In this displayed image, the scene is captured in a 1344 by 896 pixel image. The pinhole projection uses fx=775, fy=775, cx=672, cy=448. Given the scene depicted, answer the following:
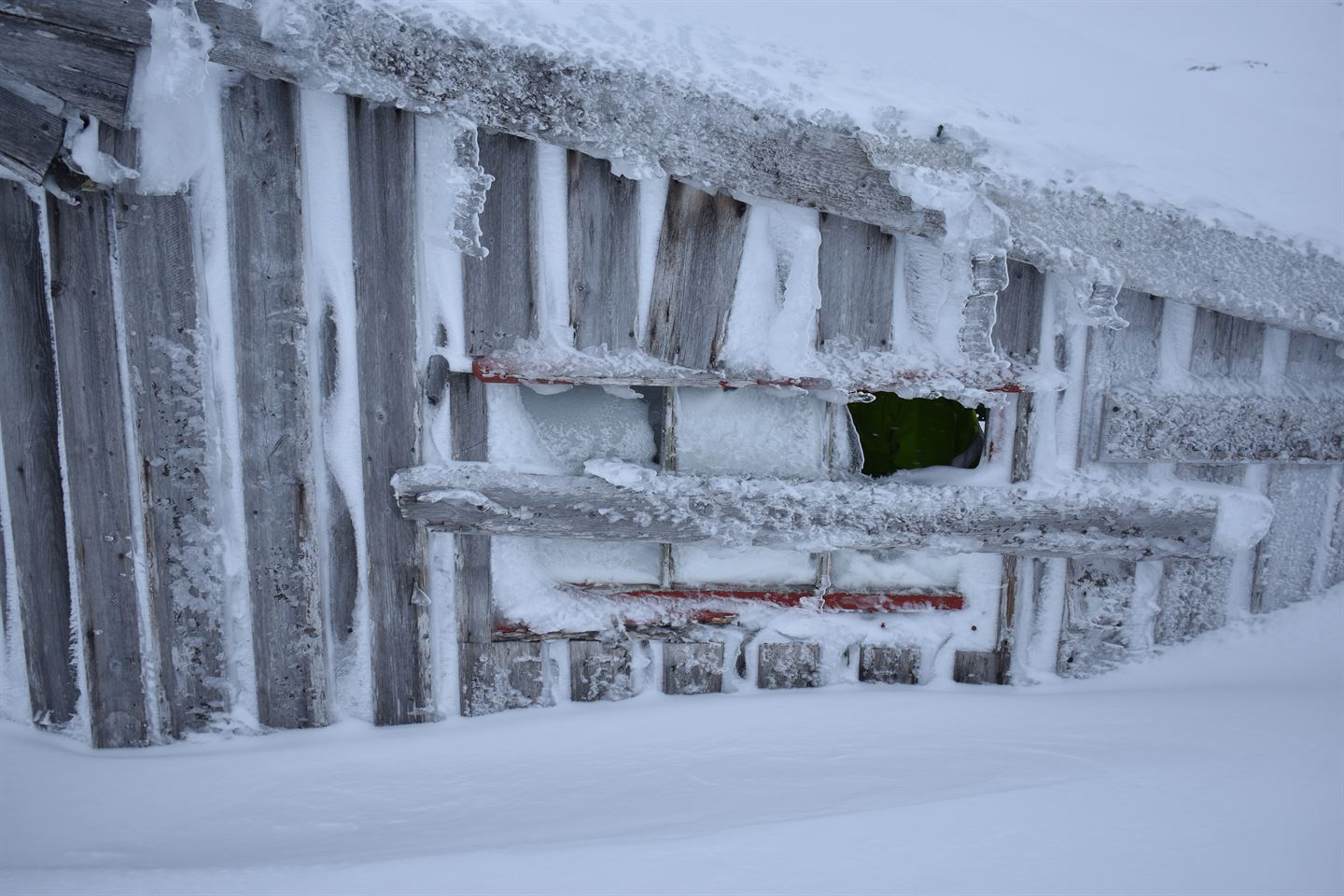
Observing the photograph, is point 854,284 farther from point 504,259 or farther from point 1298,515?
point 1298,515

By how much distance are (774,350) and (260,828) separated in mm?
1929

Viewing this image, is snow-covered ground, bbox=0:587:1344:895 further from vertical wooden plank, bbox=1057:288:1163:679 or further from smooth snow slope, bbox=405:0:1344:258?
smooth snow slope, bbox=405:0:1344:258

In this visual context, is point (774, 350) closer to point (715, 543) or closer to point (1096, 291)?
point (715, 543)

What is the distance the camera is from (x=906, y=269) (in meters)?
2.20

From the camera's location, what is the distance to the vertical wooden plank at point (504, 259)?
6.82ft

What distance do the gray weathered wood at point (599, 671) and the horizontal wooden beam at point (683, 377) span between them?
→ 848 mm

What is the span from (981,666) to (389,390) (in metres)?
2.05

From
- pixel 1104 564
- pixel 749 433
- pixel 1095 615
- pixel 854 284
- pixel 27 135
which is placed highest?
pixel 27 135

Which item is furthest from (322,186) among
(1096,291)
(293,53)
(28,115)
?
(1096,291)

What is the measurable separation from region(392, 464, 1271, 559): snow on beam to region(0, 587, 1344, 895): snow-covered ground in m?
0.50

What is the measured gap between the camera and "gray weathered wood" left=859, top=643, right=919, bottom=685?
8.23 ft

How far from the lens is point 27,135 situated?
73.9 inches

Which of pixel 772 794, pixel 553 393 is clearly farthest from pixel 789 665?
pixel 553 393

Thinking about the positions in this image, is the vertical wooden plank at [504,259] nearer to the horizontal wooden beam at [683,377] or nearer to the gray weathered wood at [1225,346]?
the horizontal wooden beam at [683,377]
